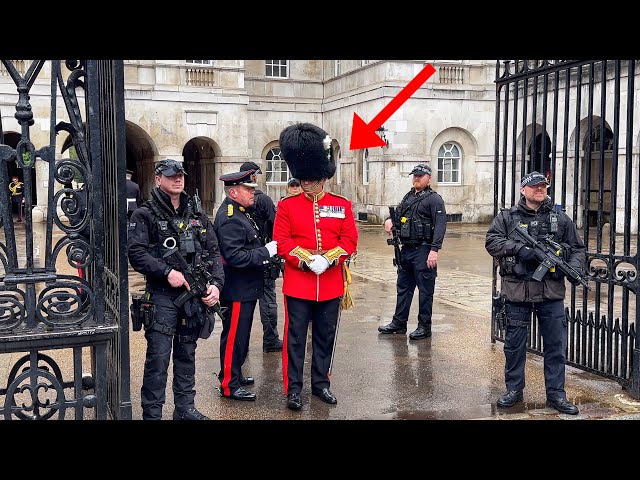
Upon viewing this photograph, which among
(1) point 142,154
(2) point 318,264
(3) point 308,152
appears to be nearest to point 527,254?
(2) point 318,264

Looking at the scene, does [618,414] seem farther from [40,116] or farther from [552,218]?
[40,116]

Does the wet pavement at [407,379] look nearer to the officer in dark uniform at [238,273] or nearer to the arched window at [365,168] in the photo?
the officer in dark uniform at [238,273]

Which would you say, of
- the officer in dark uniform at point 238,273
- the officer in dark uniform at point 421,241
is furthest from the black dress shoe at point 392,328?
the officer in dark uniform at point 238,273

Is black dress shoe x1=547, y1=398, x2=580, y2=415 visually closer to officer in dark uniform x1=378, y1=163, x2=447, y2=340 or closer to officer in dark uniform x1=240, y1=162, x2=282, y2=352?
officer in dark uniform x1=378, y1=163, x2=447, y2=340

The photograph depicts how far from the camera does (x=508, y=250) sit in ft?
18.6

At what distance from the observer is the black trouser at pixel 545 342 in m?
5.64

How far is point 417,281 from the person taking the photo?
27.0 feet

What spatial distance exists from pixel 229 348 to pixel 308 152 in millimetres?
1749

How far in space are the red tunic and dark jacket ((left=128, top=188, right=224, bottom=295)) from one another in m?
0.82

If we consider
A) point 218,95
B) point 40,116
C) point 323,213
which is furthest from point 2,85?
point 323,213

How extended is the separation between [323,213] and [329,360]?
1.24m
